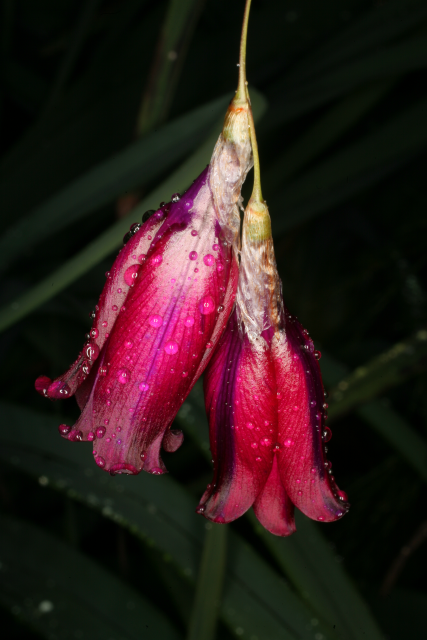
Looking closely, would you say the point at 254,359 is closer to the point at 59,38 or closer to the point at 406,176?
the point at 406,176

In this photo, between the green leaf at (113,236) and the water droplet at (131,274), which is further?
the green leaf at (113,236)

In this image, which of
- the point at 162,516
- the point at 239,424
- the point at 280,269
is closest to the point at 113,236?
the point at 239,424

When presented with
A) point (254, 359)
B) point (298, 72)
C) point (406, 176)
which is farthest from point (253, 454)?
point (406, 176)

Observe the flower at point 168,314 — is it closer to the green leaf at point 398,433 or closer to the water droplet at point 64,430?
the water droplet at point 64,430

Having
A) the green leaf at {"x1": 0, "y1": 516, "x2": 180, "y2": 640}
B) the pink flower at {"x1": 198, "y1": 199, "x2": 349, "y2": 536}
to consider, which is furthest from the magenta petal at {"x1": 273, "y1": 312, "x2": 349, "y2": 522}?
the green leaf at {"x1": 0, "y1": 516, "x2": 180, "y2": 640}

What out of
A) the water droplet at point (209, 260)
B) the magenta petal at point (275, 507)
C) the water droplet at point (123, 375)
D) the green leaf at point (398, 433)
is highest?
the water droplet at point (209, 260)

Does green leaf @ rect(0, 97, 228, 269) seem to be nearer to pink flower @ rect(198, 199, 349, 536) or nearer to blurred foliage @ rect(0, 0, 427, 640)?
blurred foliage @ rect(0, 0, 427, 640)

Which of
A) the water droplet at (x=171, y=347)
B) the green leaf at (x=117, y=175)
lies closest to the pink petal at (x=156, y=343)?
the water droplet at (x=171, y=347)
